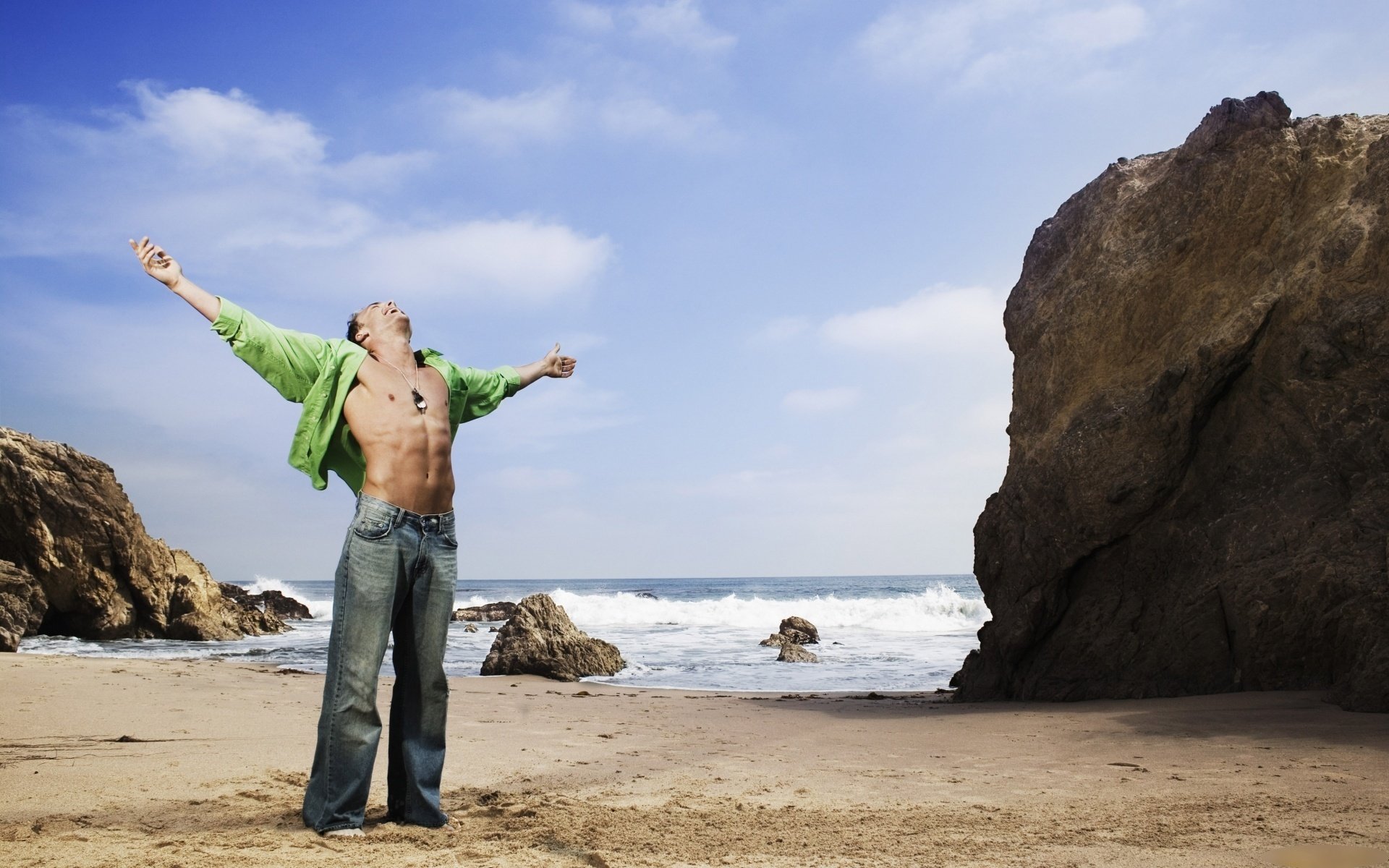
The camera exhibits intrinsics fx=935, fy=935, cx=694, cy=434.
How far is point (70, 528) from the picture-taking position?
15312 millimetres

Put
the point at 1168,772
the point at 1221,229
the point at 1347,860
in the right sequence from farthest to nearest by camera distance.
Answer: the point at 1221,229
the point at 1168,772
the point at 1347,860

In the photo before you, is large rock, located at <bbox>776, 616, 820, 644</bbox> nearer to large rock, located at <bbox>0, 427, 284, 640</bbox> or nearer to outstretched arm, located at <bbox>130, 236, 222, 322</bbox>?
large rock, located at <bbox>0, 427, 284, 640</bbox>

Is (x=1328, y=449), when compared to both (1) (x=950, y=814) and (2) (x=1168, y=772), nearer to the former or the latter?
(2) (x=1168, y=772)

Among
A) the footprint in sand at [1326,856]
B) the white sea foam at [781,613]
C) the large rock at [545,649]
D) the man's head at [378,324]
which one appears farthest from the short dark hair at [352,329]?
the white sea foam at [781,613]

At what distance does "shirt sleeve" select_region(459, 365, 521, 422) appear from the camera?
4.41 m

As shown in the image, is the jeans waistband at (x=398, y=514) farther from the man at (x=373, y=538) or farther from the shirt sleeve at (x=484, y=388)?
the shirt sleeve at (x=484, y=388)

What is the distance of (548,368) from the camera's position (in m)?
4.75

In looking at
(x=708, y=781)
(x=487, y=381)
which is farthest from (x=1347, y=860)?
(x=487, y=381)

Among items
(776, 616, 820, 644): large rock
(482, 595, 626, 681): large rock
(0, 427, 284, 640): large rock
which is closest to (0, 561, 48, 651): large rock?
(0, 427, 284, 640): large rock

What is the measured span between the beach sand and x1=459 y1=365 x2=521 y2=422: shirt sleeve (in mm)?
1763

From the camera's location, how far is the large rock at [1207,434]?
6.24 meters

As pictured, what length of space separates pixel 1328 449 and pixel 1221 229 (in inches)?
75.4

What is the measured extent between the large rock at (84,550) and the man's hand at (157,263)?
1381 cm

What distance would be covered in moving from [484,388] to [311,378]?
82cm
